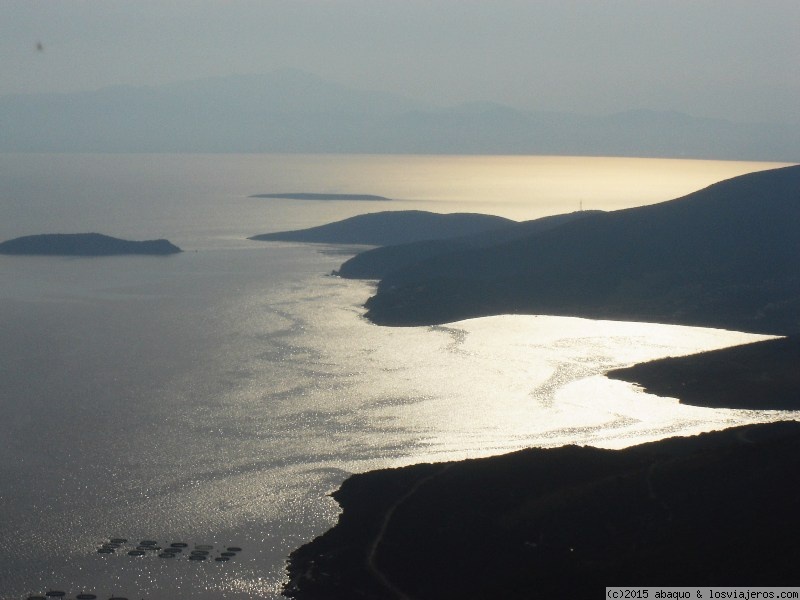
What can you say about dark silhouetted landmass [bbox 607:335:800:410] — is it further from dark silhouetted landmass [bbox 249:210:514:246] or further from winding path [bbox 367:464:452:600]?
dark silhouetted landmass [bbox 249:210:514:246]

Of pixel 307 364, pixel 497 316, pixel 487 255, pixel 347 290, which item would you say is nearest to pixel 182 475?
pixel 307 364

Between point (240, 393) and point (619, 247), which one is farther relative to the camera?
point (619, 247)

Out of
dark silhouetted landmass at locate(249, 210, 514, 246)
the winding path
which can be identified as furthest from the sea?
dark silhouetted landmass at locate(249, 210, 514, 246)

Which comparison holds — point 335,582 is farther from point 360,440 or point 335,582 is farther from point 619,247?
point 619,247

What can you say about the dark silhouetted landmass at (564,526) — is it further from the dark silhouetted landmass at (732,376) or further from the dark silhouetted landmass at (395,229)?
the dark silhouetted landmass at (395,229)

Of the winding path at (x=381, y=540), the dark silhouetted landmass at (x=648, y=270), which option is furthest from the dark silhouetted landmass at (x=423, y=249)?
the winding path at (x=381, y=540)

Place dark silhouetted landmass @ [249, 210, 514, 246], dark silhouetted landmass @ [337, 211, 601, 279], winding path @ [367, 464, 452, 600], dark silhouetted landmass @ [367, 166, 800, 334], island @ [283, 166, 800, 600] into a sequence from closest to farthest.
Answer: island @ [283, 166, 800, 600]
winding path @ [367, 464, 452, 600]
dark silhouetted landmass @ [367, 166, 800, 334]
dark silhouetted landmass @ [337, 211, 601, 279]
dark silhouetted landmass @ [249, 210, 514, 246]
